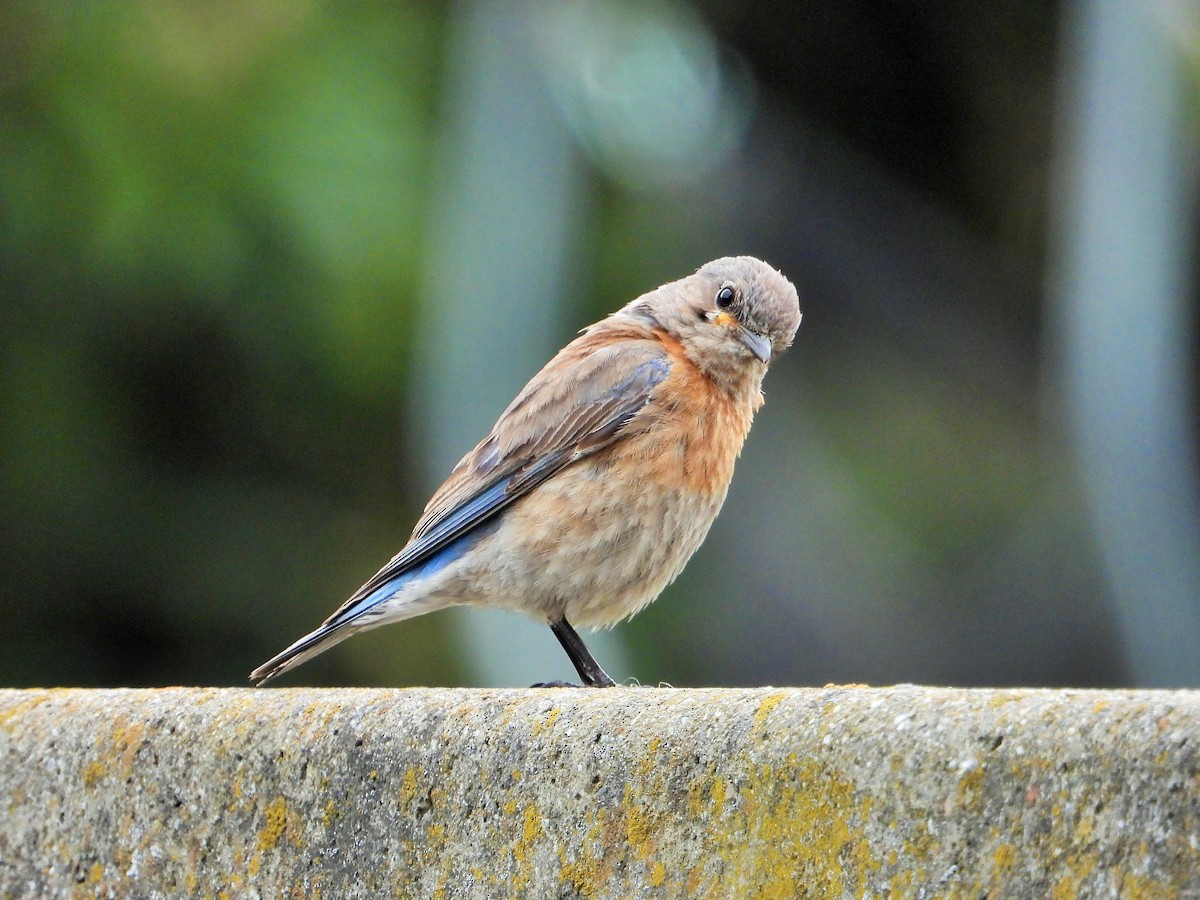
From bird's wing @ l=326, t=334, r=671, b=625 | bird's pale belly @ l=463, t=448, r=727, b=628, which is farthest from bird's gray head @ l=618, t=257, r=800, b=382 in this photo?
bird's pale belly @ l=463, t=448, r=727, b=628

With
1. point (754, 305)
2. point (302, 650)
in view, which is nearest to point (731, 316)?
point (754, 305)

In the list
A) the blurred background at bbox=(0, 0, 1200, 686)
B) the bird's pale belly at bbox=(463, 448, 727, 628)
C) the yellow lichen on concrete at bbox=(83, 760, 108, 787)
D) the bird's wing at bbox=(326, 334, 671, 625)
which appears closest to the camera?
the yellow lichen on concrete at bbox=(83, 760, 108, 787)

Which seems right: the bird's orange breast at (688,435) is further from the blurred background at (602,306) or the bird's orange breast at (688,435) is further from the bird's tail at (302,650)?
the blurred background at (602,306)

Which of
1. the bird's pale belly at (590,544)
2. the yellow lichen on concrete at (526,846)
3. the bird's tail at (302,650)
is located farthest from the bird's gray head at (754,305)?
the yellow lichen on concrete at (526,846)

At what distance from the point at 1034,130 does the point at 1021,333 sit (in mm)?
1088

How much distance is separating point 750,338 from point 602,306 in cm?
349

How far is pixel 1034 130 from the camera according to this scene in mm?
8367

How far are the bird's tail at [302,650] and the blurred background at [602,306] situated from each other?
2.80 meters

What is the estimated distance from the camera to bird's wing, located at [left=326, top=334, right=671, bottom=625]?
12.6 ft

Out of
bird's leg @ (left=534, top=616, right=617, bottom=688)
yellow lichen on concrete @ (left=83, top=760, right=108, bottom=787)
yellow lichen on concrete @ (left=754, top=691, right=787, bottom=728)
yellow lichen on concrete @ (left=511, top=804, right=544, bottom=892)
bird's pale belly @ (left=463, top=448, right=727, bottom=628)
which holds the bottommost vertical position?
bird's leg @ (left=534, top=616, right=617, bottom=688)

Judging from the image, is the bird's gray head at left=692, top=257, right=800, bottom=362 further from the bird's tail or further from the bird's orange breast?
the bird's tail

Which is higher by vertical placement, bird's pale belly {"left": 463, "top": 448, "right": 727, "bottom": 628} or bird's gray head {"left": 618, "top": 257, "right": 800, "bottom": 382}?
bird's gray head {"left": 618, "top": 257, "right": 800, "bottom": 382}

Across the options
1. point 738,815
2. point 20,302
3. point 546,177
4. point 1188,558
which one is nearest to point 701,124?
point 546,177

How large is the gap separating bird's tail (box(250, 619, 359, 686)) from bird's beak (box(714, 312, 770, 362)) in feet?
4.09
